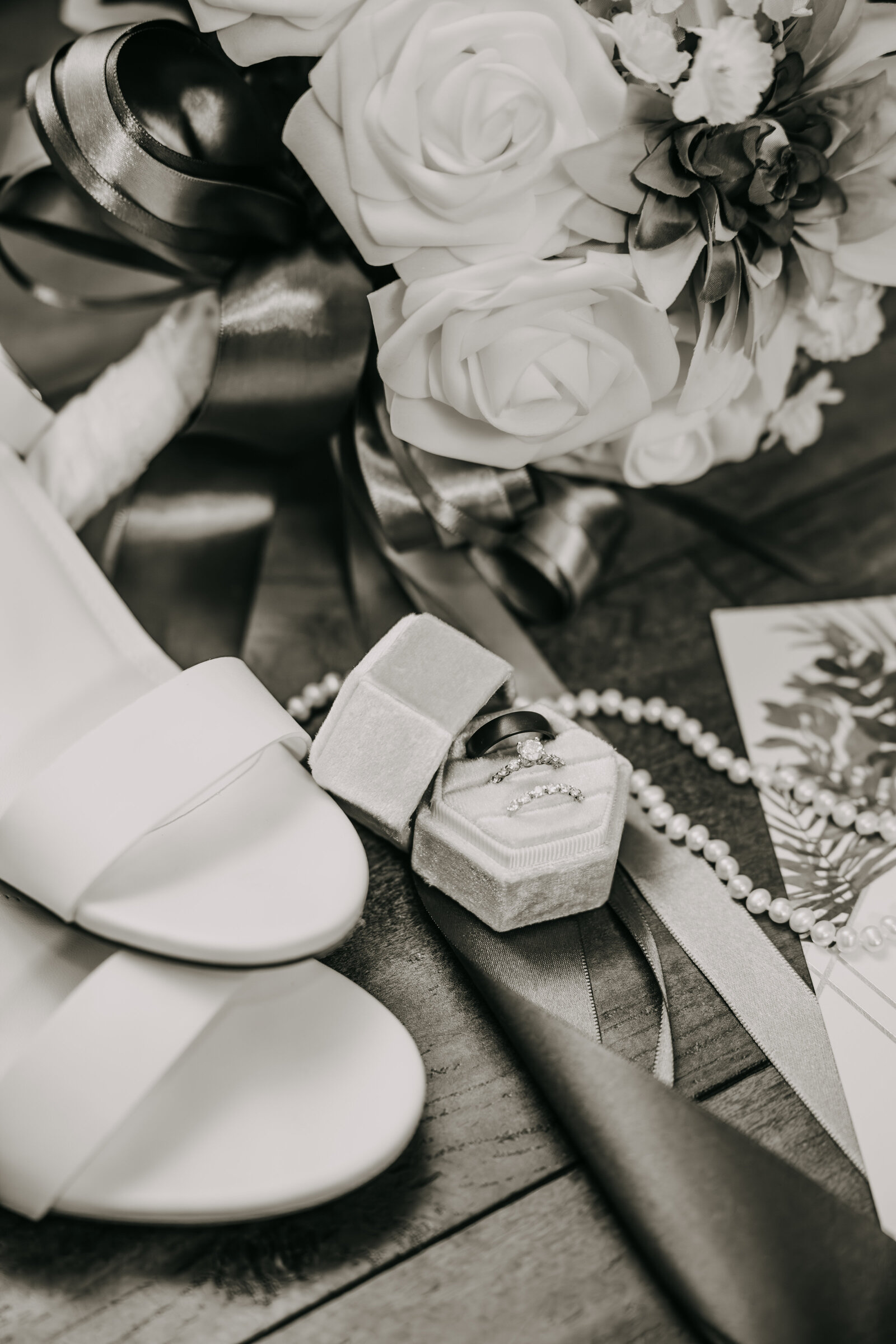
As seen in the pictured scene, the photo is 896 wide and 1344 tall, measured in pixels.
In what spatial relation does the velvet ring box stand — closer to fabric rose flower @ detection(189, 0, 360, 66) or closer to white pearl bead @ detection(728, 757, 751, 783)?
white pearl bead @ detection(728, 757, 751, 783)

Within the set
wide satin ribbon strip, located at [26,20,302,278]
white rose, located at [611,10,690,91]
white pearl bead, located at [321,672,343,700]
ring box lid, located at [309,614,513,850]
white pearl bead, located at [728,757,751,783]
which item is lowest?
white pearl bead, located at [728,757,751,783]

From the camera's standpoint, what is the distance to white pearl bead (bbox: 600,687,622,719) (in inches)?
22.3

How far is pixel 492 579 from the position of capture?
599 millimetres

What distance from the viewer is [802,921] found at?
471 mm

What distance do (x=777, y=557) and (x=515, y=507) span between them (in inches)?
8.1

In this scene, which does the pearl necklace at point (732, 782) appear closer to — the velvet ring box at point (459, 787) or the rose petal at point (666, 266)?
the velvet ring box at point (459, 787)

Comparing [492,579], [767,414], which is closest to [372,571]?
[492,579]

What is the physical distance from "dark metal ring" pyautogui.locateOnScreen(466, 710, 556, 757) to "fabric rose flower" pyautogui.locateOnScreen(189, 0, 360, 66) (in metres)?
0.30

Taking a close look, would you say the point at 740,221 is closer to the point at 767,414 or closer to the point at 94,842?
the point at 767,414

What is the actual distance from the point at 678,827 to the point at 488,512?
0.62 ft

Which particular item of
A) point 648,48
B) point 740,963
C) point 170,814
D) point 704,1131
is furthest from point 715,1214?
point 648,48

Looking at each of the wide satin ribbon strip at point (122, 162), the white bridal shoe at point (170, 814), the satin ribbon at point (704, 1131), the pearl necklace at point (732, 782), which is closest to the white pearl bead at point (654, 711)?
the pearl necklace at point (732, 782)

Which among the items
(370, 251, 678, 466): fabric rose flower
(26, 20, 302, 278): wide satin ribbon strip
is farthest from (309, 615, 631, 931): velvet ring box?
(26, 20, 302, 278): wide satin ribbon strip

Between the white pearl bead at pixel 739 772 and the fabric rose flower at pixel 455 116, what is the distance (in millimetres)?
273
